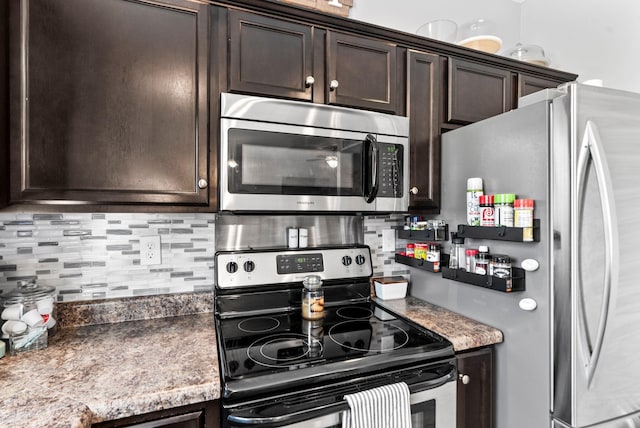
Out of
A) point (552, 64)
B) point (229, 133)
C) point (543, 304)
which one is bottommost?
point (543, 304)

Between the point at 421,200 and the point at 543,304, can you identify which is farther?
the point at 421,200

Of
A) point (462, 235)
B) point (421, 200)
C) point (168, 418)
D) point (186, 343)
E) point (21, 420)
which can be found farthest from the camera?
point (421, 200)

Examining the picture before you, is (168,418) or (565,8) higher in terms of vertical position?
(565,8)

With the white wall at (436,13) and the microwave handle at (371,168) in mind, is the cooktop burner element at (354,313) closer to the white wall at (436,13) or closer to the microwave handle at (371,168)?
the microwave handle at (371,168)

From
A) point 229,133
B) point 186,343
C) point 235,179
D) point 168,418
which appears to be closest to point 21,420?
point 168,418

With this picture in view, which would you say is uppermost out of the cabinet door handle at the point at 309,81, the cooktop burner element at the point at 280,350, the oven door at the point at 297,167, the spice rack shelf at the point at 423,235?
the cabinet door handle at the point at 309,81

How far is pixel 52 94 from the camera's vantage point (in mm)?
1074

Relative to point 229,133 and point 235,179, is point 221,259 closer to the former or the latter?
point 235,179

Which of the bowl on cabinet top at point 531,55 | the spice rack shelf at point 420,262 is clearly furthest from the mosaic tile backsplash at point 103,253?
the bowl on cabinet top at point 531,55

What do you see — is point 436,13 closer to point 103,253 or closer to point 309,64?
point 309,64

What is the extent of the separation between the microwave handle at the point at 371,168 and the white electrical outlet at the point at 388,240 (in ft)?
1.78

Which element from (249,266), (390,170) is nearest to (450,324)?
(390,170)

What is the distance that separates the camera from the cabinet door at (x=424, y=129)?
1.58 meters

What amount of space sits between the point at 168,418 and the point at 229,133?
92 cm
